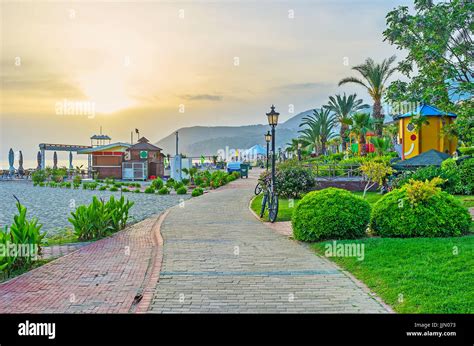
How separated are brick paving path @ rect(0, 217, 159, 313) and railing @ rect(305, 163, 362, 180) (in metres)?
15.3

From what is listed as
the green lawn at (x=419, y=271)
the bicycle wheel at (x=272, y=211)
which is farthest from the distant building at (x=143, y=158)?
the green lawn at (x=419, y=271)

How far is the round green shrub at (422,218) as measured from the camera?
9016 mm

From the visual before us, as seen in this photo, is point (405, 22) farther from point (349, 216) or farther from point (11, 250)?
→ point (11, 250)

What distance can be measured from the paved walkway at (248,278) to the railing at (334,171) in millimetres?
12752

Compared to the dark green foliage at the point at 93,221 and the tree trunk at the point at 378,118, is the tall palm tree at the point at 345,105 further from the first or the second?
the dark green foliage at the point at 93,221

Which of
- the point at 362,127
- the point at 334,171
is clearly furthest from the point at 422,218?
the point at 362,127

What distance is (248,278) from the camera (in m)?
6.72

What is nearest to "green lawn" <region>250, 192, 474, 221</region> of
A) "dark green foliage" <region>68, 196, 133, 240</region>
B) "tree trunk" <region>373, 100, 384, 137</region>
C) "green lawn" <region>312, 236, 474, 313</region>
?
"green lawn" <region>312, 236, 474, 313</region>

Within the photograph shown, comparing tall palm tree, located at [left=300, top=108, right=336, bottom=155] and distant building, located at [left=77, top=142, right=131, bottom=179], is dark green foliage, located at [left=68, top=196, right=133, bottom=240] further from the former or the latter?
tall palm tree, located at [left=300, top=108, right=336, bottom=155]

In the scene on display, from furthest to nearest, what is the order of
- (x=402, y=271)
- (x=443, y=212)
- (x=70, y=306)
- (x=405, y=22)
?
(x=405, y=22) → (x=443, y=212) → (x=402, y=271) → (x=70, y=306)

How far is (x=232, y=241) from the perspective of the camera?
32.6ft

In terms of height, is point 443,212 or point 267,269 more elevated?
point 443,212
